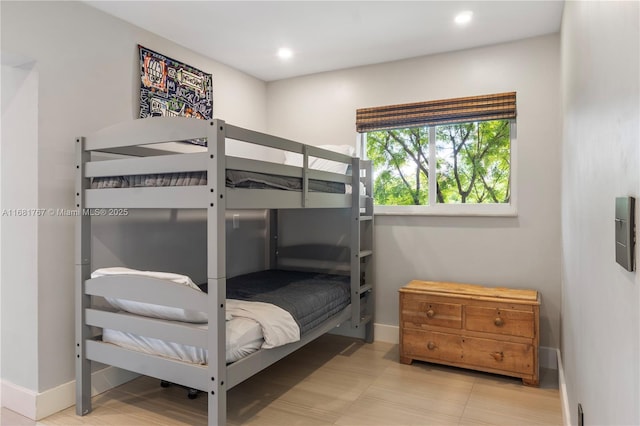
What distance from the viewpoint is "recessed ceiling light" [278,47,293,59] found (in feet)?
10.6

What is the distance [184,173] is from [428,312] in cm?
196

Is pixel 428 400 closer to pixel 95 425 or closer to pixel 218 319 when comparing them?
pixel 218 319

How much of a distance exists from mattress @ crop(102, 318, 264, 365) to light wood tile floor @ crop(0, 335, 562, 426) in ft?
1.47

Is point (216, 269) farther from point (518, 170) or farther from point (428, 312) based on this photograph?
point (518, 170)

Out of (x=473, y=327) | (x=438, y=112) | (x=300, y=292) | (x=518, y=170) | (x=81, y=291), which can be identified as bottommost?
(x=473, y=327)

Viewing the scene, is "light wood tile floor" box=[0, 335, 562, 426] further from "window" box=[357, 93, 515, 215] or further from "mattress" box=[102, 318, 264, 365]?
"window" box=[357, 93, 515, 215]

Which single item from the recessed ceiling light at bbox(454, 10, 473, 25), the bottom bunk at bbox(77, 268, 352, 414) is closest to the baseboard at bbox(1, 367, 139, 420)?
the bottom bunk at bbox(77, 268, 352, 414)

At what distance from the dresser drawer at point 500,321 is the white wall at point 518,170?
1.37 feet

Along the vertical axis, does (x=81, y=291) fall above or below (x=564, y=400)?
above

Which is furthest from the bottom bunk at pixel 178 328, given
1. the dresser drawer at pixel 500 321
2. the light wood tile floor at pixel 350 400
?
the dresser drawer at pixel 500 321

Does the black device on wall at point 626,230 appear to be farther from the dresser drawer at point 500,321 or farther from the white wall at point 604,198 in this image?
the dresser drawer at point 500,321

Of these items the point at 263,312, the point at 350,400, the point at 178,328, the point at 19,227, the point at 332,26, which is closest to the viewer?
the point at 178,328

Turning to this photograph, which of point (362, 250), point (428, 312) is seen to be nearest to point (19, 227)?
point (362, 250)

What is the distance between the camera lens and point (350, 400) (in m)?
2.51
